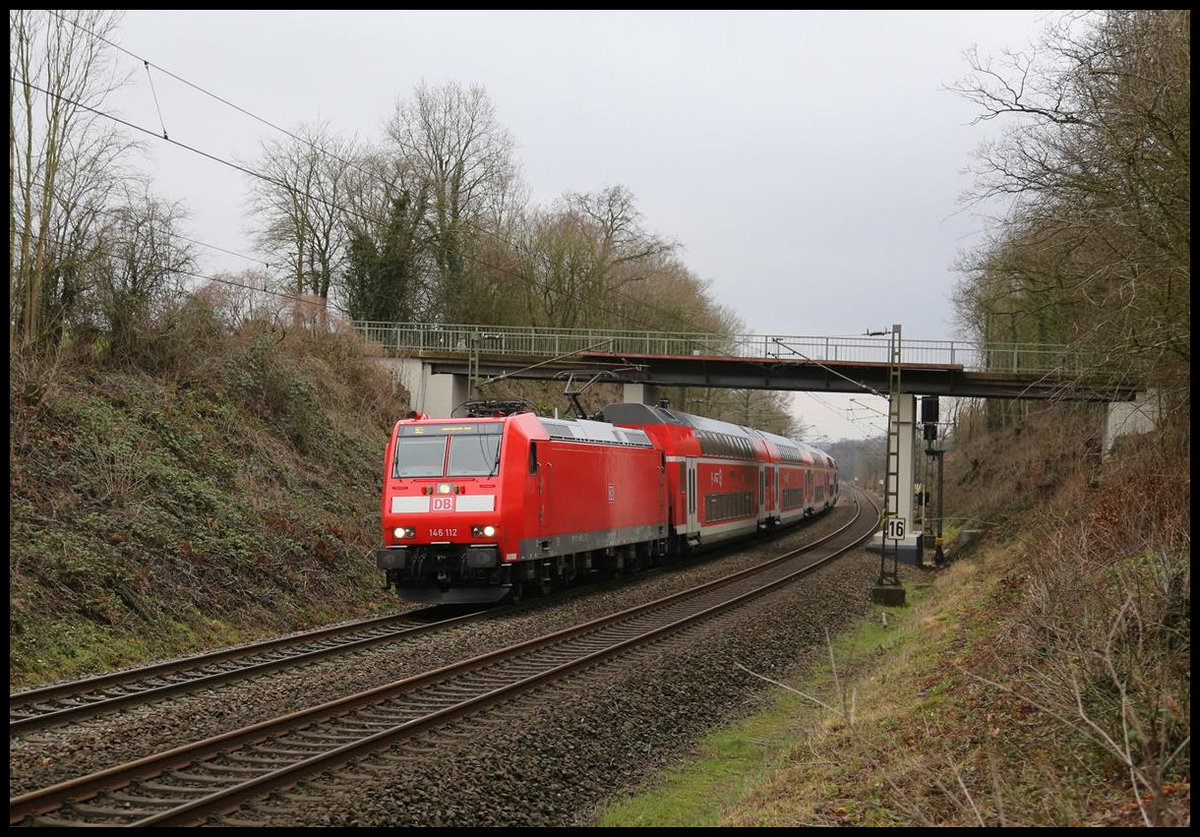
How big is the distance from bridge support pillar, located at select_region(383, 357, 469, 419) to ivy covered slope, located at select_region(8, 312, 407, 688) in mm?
10244

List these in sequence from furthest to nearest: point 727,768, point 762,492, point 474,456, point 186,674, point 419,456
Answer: point 762,492, point 419,456, point 474,456, point 186,674, point 727,768

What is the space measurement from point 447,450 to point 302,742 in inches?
340

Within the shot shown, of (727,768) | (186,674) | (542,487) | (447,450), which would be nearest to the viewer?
(727,768)

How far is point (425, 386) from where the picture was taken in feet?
126

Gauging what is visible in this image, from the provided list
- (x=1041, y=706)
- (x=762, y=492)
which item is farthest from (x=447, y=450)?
(x=762, y=492)

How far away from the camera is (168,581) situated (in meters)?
15.4

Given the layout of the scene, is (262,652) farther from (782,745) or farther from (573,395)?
(573,395)

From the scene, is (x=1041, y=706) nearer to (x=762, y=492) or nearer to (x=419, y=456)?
(x=419, y=456)

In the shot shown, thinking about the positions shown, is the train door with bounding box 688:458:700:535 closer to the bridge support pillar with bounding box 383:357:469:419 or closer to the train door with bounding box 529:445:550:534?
the train door with bounding box 529:445:550:534

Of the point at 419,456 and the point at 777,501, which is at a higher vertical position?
the point at 419,456

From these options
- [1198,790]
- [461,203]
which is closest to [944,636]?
[1198,790]

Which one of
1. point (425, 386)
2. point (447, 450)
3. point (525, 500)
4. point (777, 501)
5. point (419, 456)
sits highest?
point (425, 386)

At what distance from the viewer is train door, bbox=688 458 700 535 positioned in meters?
27.8

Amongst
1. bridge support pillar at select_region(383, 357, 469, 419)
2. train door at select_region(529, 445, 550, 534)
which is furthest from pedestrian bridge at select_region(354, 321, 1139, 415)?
train door at select_region(529, 445, 550, 534)
